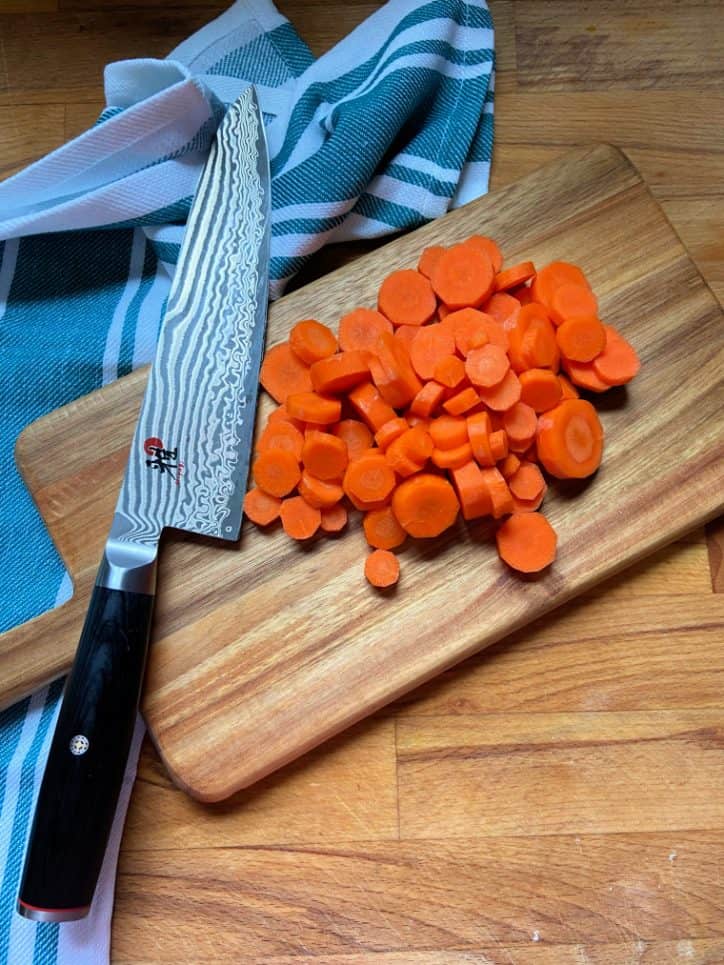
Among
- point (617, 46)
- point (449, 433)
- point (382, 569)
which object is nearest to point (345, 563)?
point (382, 569)

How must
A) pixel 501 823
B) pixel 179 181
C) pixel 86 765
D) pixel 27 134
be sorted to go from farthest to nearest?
pixel 27 134, pixel 179 181, pixel 501 823, pixel 86 765

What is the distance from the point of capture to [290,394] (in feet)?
5.88

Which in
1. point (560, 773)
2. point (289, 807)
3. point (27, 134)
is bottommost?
point (560, 773)

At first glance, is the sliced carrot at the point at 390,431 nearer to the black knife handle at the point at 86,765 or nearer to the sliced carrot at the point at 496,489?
the sliced carrot at the point at 496,489

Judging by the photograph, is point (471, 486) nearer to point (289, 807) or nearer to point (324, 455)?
point (324, 455)

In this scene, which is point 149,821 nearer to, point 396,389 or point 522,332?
point 396,389

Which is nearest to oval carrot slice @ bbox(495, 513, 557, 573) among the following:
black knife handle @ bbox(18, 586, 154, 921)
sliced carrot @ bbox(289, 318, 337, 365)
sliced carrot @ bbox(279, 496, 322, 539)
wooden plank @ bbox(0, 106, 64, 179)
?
sliced carrot @ bbox(279, 496, 322, 539)

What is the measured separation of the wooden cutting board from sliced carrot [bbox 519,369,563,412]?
0.50 ft

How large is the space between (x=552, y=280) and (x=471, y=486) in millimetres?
418

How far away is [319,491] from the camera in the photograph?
5.62 feet

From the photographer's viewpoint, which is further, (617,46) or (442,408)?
(617,46)

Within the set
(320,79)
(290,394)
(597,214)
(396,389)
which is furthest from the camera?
(320,79)

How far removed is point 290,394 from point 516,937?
1.01 meters

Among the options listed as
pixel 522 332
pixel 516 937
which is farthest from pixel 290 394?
pixel 516 937
